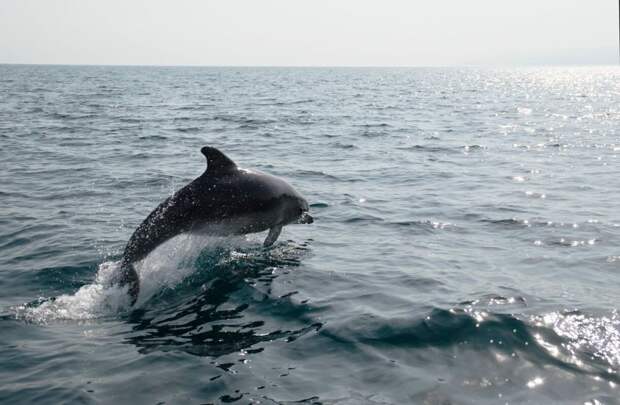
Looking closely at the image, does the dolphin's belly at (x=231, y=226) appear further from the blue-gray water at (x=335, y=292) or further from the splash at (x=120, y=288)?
the blue-gray water at (x=335, y=292)

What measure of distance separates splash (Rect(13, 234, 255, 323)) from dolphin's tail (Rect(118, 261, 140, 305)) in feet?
0.27

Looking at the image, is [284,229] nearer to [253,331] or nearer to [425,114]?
[253,331]

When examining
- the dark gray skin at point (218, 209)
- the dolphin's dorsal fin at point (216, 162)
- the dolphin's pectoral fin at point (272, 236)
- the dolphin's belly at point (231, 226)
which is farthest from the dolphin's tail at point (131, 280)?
the dolphin's pectoral fin at point (272, 236)

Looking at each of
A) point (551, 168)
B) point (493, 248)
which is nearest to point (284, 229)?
point (493, 248)

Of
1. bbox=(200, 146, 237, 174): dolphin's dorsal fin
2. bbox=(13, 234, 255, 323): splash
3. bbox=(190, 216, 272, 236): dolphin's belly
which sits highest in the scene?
bbox=(200, 146, 237, 174): dolphin's dorsal fin

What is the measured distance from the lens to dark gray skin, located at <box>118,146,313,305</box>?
10047 mm

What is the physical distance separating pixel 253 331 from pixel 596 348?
432 cm

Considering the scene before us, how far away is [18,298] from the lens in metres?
9.67

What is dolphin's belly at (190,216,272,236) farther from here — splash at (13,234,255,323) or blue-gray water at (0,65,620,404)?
blue-gray water at (0,65,620,404)

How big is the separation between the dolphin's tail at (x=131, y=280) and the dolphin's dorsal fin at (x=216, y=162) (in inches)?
82.9

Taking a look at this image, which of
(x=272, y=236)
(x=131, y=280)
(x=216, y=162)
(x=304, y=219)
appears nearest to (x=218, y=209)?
(x=216, y=162)

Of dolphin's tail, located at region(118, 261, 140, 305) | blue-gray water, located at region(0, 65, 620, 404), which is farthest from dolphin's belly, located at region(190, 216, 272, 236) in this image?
dolphin's tail, located at region(118, 261, 140, 305)

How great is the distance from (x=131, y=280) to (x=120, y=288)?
220 mm

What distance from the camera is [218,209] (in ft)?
35.5
